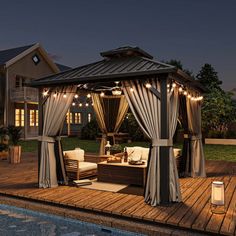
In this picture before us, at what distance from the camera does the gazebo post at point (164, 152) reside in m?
5.51

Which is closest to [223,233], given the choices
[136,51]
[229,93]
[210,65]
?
[136,51]

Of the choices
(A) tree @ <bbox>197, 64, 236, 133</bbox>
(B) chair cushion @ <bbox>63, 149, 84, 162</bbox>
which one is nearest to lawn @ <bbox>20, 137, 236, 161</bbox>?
(A) tree @ <bbox>197, 64, 236, 133</bbox>

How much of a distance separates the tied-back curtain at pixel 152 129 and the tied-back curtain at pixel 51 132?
1848 millimetres

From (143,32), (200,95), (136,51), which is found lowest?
(200,95)

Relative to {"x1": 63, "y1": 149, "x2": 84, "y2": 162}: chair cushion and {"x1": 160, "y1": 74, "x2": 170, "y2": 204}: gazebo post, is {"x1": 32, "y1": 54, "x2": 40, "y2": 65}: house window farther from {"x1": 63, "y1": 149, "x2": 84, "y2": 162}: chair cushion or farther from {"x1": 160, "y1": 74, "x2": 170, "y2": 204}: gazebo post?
{"x1": 160, "y1": 74, "x2": 170, "y2": 204}: gazebo post

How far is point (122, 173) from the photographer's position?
293 inches

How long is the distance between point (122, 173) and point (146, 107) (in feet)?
8.14

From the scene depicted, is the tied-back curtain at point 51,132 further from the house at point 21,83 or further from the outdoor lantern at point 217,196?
the house at point 21,83

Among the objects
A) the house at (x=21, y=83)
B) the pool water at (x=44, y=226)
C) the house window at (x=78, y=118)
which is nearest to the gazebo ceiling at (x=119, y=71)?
the pool water at (x=44, y=226)

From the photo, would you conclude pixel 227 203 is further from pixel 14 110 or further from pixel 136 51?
pixel 14 110

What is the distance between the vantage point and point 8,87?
20703 mm

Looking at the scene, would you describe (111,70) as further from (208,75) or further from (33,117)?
(208,75)

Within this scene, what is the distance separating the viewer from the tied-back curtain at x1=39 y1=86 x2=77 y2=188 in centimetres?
684

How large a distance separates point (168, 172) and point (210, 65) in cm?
2327
